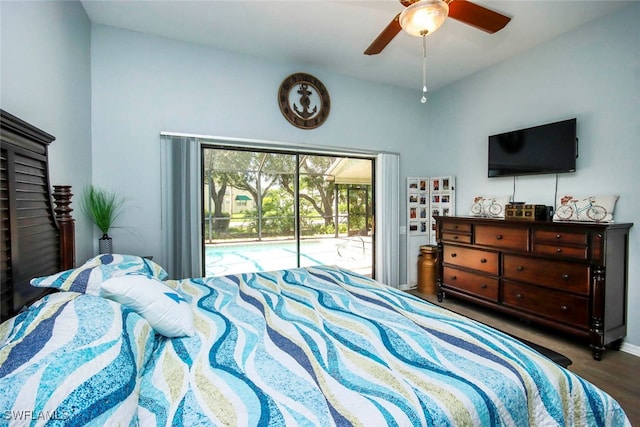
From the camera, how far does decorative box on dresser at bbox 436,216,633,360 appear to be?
2.29 metres

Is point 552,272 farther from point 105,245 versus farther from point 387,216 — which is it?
point 105,245

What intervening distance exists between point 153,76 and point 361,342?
3.07 metres

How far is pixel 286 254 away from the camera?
5.01m

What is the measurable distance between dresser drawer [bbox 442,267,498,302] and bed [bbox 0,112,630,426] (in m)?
1.95

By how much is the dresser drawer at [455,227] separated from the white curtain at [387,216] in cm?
66

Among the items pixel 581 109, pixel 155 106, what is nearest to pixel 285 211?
pixel 155 106

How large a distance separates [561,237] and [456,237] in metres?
1.04

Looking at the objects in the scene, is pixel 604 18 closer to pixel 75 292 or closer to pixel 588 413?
pixel 588 413

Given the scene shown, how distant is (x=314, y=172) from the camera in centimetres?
461

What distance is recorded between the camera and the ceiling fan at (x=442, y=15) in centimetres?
157

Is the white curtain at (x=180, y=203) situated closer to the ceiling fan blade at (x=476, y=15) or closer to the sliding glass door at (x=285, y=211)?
the sliding glass door at (x=285, y=211)

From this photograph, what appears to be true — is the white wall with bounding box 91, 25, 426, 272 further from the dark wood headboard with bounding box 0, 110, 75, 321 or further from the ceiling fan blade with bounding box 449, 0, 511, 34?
the ceiling fan blade with bounding box 449, 0, 511, 34

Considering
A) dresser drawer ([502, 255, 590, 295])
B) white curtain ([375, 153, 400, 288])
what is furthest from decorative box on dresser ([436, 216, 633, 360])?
white curtain ([375, 153, 400, 288])

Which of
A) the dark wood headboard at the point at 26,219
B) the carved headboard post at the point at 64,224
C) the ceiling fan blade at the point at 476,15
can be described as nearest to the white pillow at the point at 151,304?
the dark wood headboard at the point at 26,219
